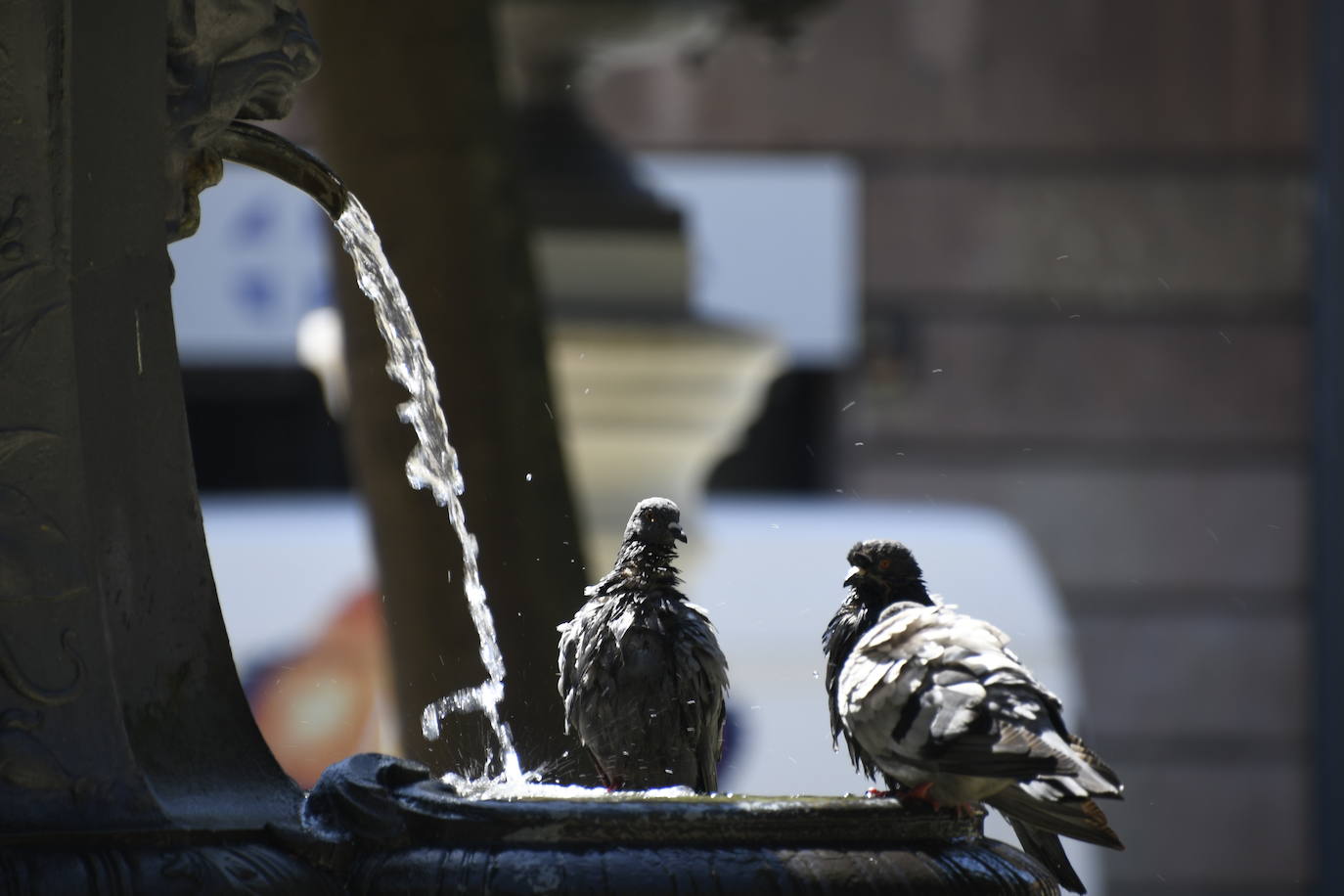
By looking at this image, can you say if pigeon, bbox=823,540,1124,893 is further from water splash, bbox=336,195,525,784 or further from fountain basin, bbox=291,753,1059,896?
water splash, bbox=336,195,525,784

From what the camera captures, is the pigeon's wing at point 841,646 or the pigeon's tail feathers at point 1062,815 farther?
the pigeon's wing at point 841,646

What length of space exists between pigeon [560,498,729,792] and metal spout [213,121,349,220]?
2.55ft

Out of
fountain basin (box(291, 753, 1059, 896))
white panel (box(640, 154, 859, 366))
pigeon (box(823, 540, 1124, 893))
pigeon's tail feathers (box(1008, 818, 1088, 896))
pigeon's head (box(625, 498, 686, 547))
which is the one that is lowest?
pigeon's tail feathers (box(1008, 818, 1088, 896))

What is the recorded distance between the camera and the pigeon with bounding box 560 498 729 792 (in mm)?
2639

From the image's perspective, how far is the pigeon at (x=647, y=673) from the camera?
264 centimetres

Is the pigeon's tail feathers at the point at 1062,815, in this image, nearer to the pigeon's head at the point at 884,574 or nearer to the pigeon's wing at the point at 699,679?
the pigeon's head at the point at 884,574

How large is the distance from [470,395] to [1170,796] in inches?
294

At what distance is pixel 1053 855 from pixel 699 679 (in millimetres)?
510

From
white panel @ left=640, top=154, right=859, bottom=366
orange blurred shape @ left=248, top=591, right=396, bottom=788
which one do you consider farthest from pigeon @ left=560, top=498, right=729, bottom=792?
white panel @ left=640, top=154, right=859, bottom=366

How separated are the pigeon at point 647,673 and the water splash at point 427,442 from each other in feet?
1.66

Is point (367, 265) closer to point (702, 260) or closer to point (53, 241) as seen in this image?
point (53, 241)

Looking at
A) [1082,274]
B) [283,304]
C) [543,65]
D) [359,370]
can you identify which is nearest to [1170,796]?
[1082,274]

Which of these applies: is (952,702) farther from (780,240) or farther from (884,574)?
(780,240)

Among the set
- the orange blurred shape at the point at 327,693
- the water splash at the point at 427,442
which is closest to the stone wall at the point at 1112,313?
the orange blurred shape at the point at 327,693
